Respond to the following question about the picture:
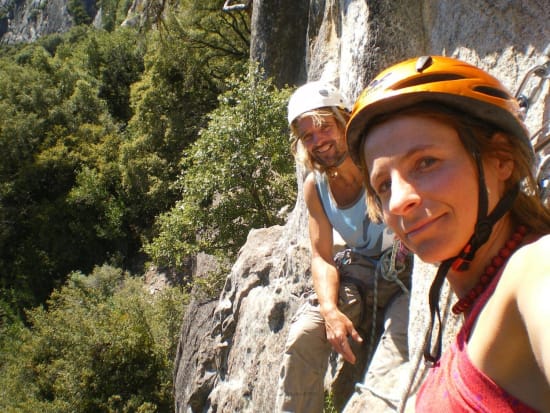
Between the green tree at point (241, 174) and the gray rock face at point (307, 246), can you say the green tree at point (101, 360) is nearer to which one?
the green tree at point (241, 174)

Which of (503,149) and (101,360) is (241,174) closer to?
(101,360)

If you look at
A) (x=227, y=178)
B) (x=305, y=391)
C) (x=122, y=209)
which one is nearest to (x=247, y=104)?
(x=227, y=178)

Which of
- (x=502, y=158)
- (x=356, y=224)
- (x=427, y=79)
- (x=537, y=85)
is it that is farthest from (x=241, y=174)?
(x=502, y=158)

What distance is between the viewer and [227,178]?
9875 mm

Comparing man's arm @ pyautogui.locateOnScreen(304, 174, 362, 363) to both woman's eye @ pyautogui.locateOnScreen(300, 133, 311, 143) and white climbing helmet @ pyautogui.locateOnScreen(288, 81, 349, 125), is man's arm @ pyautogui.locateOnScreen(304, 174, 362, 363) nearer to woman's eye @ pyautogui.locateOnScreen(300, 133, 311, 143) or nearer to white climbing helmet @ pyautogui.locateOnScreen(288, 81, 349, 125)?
woman's eye @ pyautogui.locateOnScreen(300, 133, 311, 143)

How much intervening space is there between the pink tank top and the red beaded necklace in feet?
0.43

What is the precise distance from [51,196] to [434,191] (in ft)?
93.2

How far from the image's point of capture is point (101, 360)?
47.8 feet

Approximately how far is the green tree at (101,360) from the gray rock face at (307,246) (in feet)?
19.8

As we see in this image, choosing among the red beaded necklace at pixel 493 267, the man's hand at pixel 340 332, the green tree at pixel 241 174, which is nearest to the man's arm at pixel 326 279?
the man's hand at pixel 340 332

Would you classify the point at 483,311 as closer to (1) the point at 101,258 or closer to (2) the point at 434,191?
(2) the point at 434,191

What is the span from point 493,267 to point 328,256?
2.03 m

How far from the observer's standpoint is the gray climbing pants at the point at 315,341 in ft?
10.8

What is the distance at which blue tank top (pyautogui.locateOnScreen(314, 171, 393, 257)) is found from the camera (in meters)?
3.25
